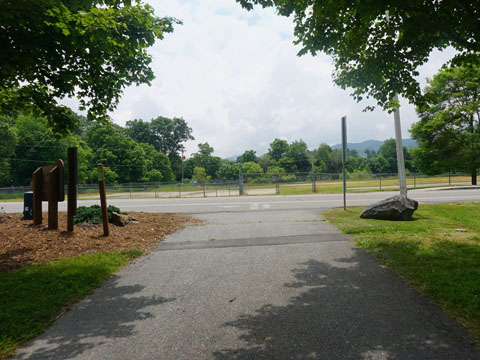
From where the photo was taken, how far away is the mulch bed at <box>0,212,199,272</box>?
5.42m

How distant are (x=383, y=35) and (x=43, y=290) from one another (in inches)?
303

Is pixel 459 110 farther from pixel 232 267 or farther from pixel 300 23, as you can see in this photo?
pixel 232 267

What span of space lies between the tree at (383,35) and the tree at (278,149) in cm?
10010

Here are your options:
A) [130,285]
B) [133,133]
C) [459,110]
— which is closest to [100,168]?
[130,285]

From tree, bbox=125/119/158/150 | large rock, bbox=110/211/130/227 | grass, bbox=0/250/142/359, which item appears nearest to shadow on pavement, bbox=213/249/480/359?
grass, bbox=0/250/142/359

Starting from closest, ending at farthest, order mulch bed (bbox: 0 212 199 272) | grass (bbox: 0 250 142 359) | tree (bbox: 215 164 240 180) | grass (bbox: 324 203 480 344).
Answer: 1. grass (bbox: 0 250 142 359)
2. grass (bbox: 324 203 480 344)
3. mulch bed (bbox: 0 212 199 272)
4. tree (bbox: 215 164 240 180)

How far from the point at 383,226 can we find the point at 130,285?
680cm

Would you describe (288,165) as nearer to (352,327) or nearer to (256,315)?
(256,315)

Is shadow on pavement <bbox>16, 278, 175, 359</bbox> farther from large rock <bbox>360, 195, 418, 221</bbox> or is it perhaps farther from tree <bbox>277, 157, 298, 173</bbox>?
tree <bbox>277, 157, 298, 173</bbox>

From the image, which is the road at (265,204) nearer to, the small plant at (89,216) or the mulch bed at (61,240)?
the small plant at (89,216)

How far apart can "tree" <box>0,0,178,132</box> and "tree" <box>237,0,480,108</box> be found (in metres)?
2.44

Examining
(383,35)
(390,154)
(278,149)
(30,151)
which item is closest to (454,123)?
(383,35)

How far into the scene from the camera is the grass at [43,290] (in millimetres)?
2781

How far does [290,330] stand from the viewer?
2.67 meters
